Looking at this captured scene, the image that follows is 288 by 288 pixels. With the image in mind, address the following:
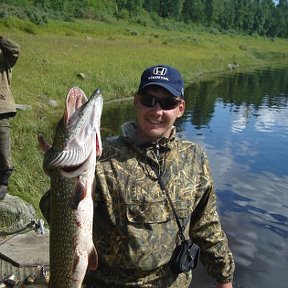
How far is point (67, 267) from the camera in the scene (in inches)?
117

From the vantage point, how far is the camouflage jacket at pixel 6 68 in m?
7.23

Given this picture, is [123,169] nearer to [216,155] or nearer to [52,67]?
[216,155]

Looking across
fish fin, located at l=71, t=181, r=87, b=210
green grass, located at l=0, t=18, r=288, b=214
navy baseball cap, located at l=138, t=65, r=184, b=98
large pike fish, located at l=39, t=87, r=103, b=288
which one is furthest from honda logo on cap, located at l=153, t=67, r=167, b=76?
green grass, located at l=0, t=18, r=288, b=214

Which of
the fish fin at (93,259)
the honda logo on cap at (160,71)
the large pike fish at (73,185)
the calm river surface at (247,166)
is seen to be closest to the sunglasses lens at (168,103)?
the honda logo on cap at (160,71)

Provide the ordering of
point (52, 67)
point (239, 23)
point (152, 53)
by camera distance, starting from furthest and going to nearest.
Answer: point (239, 23), point (152, 53), point (52, 67)

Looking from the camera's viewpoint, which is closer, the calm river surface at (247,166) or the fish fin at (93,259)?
the fish fin at (93,259)

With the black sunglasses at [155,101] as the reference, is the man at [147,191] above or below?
below

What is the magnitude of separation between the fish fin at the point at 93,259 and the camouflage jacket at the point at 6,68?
4.77 metres

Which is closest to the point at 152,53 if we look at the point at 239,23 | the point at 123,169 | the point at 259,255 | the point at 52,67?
the point at 52,67

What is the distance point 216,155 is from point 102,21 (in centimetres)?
4932

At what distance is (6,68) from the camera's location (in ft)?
24.2

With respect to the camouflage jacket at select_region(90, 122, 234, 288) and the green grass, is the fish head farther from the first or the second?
the green grass

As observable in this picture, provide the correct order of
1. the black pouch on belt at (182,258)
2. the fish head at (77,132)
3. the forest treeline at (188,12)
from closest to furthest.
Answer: the fish head at (77,132)
the black pouch on belt at (182,258)
the forest treeline at (188,12)

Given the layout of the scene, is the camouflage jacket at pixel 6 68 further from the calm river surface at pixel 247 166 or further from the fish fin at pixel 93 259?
the fish fin at pixel 93 259
